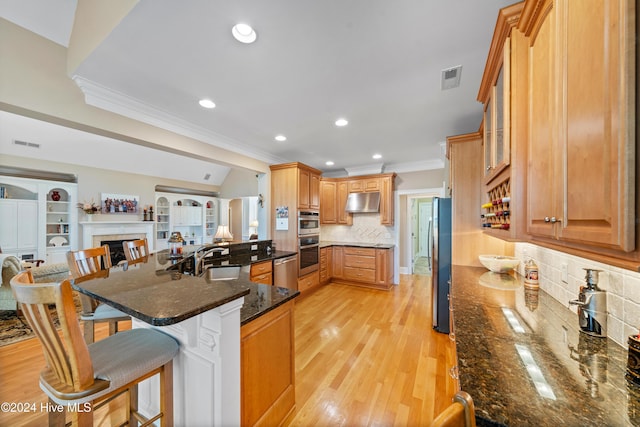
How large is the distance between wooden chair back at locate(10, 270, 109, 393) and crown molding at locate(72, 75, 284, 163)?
1.90 m

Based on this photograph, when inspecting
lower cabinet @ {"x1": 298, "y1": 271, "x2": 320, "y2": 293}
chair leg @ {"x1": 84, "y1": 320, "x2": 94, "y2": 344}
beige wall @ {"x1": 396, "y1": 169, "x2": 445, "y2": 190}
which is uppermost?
beige wall @ {"x1": 396, "y1": 169, "x2": 445, "y2": 190}

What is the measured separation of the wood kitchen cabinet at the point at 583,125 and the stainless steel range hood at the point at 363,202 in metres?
3.96

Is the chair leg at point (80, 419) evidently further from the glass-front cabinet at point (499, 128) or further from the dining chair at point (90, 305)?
the glass-front cabinet at point (499, 128)

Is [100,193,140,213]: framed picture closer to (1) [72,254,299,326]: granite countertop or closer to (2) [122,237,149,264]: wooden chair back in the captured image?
(2) [122,237,149,264]: wooden chair back

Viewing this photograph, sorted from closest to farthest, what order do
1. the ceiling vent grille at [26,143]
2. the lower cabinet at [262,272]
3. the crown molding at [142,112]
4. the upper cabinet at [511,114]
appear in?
the upper cabinet at [511,114] → the crown molding at [142,112] → the lower cabinet at [262,272] → the ceiling vent grille at [26,143]

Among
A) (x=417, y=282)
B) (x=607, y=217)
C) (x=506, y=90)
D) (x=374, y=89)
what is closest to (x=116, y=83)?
(x=374, y=89)

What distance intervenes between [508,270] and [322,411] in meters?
2.07

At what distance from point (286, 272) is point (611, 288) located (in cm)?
336

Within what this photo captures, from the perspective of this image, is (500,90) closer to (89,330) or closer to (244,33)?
(244,33)

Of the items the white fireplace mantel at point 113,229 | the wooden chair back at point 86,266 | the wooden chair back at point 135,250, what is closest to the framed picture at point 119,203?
the white fireplace mantel at point 113,229

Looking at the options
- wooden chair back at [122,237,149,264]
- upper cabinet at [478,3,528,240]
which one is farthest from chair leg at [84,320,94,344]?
upper cabinet at [478,3,528,240]

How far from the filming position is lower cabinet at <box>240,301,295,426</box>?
50.3 inches

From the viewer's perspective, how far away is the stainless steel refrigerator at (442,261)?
2.87 metres

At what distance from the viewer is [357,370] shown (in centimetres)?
217
